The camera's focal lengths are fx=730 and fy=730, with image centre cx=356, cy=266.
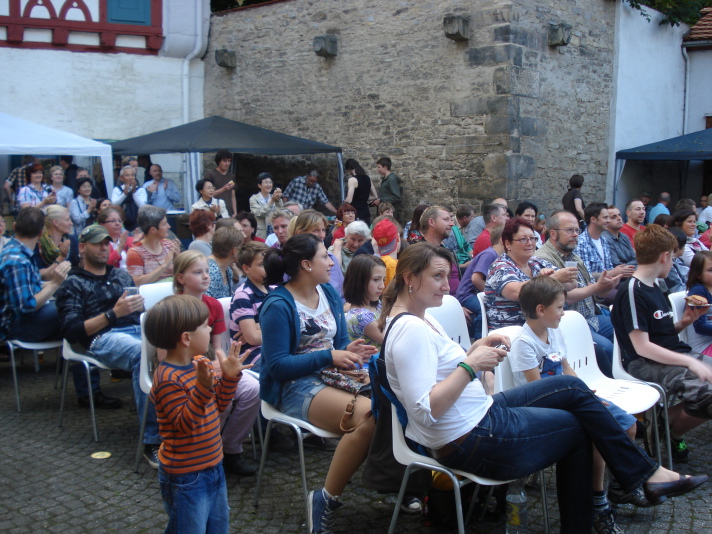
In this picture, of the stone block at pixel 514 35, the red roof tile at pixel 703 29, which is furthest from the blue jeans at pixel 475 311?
the red roof tile at pixel 703 29

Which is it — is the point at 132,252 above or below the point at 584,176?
below

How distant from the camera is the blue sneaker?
10.8 feet

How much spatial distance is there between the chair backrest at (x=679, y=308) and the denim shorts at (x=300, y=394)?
8.10ft

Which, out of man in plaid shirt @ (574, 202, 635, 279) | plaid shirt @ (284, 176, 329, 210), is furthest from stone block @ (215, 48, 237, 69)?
man in plaid shirt @ (574, 202, 635, 279)

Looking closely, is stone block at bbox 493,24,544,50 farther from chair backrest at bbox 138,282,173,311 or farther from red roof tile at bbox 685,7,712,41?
chair backrest at bbox 138,282,173,311

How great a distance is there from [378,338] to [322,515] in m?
1.20

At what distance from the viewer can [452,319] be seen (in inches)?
180

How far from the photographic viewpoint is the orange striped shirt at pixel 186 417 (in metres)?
2.67

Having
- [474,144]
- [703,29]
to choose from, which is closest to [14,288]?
[474,144]

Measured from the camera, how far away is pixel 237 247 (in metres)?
5.15

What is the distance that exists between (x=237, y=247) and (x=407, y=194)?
7.05m

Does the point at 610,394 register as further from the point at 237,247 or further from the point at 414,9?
the point at 414,9

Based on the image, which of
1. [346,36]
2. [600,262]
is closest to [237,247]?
[600,262]

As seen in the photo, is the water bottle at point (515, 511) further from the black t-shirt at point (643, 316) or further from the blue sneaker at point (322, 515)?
the black t-shirt at point (643, 316)
